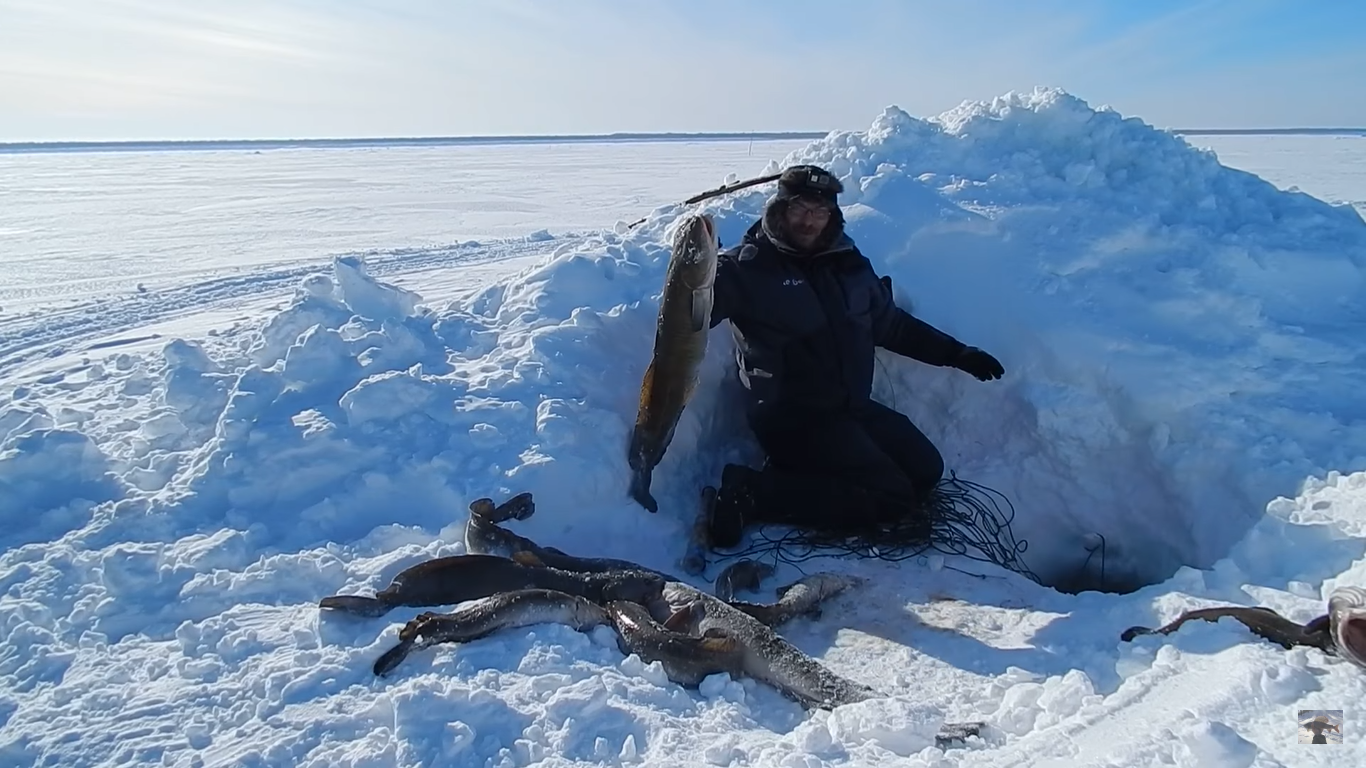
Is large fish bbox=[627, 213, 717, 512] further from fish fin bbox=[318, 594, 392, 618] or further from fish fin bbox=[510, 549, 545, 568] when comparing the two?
fish fin bbox=[318, 594, 392, 618]

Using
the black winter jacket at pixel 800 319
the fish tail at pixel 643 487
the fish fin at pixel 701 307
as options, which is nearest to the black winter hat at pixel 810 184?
the black winter jacket at pixel 800 319

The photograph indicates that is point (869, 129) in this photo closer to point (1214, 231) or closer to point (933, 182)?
point (933, 182)

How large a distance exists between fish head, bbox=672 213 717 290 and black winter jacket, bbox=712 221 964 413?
1.83 ft

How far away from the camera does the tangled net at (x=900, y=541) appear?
4.64 m

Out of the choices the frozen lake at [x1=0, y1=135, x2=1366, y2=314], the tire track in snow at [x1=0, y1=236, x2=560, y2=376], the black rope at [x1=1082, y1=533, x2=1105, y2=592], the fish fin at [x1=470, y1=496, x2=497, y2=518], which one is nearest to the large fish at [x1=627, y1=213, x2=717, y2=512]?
the fish fin at [x1=470, y1=496, x2=497, y2=518]

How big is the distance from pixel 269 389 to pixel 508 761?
3.23 m

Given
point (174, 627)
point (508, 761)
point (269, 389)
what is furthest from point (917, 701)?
point (269, 389)

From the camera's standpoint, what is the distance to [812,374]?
5012mm

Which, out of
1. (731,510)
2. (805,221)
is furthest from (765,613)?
(805,221)

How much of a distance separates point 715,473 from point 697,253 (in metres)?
1.73

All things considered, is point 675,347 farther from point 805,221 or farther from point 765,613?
point 765,613

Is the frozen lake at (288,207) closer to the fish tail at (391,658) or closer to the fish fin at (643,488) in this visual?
the fish fin at (643,488)

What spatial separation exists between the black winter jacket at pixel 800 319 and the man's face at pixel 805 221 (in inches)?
4.2

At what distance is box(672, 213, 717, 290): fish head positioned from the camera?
4277 millimetres
